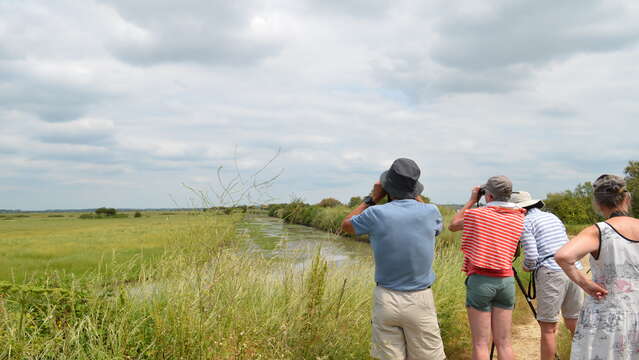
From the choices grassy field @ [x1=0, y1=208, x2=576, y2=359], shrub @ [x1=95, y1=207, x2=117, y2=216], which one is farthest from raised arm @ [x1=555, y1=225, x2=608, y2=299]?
shrub @ [x1=95, y1=207, x2=117, y2=216]

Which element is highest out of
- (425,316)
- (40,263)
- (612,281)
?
(612,281)

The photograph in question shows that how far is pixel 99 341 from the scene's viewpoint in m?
2.98

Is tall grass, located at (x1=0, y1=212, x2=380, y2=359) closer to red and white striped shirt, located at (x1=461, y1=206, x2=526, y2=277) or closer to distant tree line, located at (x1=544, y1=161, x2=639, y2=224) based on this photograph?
red and white striped shirt, located at (x1=461, y1=206, x2=526, y2=277)

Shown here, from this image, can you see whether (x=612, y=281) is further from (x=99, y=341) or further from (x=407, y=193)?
(x=99, y=341)

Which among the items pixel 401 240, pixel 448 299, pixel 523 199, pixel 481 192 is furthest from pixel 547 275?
pixel 448 299

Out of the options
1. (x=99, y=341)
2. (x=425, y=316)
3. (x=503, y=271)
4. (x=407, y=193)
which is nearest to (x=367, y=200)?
(x=407, y=193)

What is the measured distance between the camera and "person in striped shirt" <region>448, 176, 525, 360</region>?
10.8 ft

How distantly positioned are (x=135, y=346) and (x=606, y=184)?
3433 mm

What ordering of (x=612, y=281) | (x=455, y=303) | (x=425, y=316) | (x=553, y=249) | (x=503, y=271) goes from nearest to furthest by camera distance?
(x=612, y=281), (x=425, y=316), (x=503, y=271), (x=553, y=249), (x=455, y=303)

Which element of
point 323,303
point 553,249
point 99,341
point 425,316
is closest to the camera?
point 425,316

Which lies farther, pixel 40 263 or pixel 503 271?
pixel 40 263

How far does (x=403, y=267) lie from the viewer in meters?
2.74

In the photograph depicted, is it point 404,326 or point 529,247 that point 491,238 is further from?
point 404,326

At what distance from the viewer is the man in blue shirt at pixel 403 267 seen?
2.73 meters
